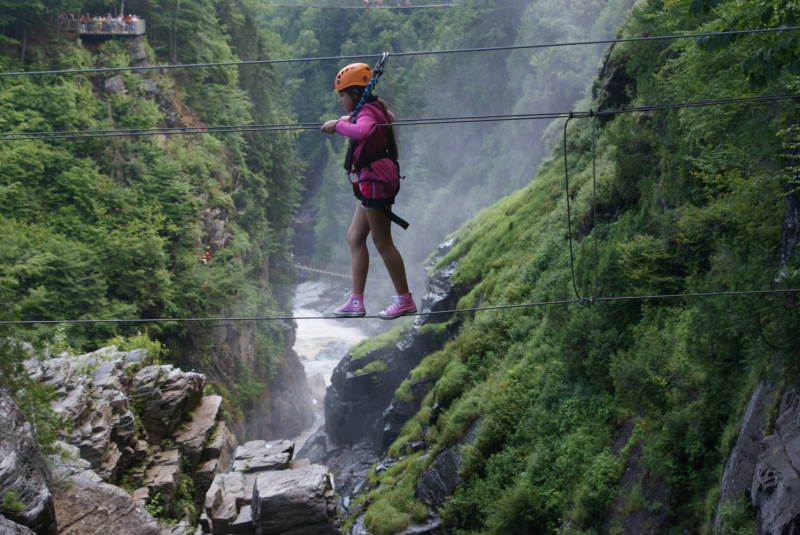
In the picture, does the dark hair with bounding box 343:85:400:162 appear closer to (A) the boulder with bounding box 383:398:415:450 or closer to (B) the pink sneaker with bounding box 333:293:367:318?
(B) the pink sneaker with bounding box 333:293:367:318

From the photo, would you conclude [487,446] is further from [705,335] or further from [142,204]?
[142,204]

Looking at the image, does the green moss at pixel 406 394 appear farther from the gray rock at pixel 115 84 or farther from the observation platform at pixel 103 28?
the observation platform at pixel 103 28

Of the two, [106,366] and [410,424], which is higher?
[106,366]

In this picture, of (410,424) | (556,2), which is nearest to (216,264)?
(410,424)

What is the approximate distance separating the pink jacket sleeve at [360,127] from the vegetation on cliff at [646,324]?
372 centimetres

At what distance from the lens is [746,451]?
6.51m

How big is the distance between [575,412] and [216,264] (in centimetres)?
1720

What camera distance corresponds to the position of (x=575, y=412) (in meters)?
11.3

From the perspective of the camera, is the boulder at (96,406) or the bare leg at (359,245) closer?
the bare leg at (359,245)

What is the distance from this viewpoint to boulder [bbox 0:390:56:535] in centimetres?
588

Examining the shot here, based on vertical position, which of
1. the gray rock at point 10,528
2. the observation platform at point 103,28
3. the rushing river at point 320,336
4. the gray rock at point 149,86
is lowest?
the rushing river at point 320,336

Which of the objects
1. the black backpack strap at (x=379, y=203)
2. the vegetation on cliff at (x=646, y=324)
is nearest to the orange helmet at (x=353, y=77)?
the black backpack strap at (x=379, y=203)

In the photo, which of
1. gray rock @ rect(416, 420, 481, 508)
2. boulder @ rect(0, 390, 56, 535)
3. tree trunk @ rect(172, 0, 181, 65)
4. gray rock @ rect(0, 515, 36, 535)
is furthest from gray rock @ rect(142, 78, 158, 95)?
gray rock @ rect(0, 515, 36, 535)

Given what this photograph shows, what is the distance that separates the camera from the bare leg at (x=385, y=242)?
17.4 feet
